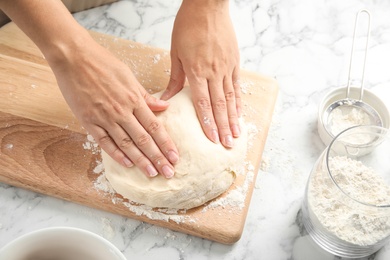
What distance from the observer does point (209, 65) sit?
4.31 feet

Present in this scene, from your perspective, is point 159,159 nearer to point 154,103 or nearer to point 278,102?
point 154,103

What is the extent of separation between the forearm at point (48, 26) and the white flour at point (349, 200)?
0.62m

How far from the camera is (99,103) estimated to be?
120cm

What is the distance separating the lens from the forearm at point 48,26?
1172 millimetres

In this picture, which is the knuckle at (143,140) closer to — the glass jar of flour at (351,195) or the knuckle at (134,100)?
the knuckle at (134,100)

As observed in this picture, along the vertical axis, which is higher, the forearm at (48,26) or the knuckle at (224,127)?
the forearm at (48,26)

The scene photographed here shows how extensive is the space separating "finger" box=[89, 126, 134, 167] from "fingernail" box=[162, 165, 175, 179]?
0.08 meters

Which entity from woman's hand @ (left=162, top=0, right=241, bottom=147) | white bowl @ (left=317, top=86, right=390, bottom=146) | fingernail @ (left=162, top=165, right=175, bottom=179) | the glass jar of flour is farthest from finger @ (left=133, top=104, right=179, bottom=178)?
white bowl @ (left=317, top=86, right=390, bottom=146)

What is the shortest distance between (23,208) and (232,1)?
3.08 feet

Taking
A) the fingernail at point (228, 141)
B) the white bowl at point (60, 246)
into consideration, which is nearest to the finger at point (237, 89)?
the fingernail at point (228, 141)

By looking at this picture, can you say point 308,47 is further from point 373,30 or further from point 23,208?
point 23,208

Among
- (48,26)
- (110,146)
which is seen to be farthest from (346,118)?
(48,26)

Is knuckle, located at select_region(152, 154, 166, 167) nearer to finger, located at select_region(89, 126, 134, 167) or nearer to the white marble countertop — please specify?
finger, located at select_region(89, 126, 134, 167)

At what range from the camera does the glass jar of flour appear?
3.74ft
